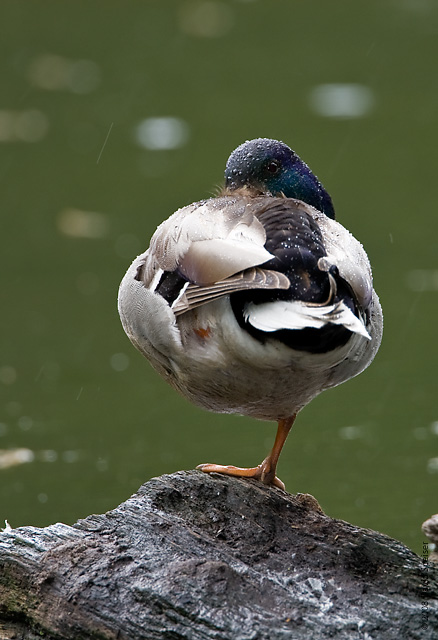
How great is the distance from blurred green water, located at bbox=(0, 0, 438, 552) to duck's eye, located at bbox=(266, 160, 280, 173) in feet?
4.78

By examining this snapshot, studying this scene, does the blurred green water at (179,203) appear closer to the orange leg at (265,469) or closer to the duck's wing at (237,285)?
the orange leg at (265,469)

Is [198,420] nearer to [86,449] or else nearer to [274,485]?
[86,449]

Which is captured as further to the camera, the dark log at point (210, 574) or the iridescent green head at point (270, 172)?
the iridescent green head at point (270, 172)

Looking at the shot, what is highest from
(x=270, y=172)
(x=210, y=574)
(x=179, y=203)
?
(x=179, y=203)

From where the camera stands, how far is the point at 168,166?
9867 mm

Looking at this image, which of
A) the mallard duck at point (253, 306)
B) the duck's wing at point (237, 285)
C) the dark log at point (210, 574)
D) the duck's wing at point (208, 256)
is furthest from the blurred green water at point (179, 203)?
the duck's wing at point (237, 285)

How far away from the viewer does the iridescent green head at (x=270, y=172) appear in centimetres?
426

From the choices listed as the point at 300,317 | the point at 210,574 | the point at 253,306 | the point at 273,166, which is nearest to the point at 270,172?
the point at 273,166

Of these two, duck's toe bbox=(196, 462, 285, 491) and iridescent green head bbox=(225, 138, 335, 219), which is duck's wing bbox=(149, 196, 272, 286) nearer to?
iridescent green head bbox=(225, 138, 335, 219)

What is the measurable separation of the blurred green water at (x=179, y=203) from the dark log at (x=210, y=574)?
1.02 meters

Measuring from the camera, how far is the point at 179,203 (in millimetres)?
8883

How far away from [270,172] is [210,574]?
5.41 ft

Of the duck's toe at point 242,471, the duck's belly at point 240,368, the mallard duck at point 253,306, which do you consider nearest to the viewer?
the mallard duck at point 253,306

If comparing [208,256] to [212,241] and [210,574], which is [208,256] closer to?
[212,241]
